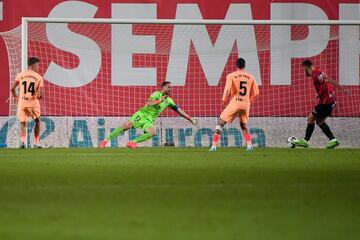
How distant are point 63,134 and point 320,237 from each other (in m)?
16.2

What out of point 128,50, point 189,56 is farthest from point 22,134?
point 189,56

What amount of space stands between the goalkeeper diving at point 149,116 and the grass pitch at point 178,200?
6.54 meters

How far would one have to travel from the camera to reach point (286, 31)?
22.2m

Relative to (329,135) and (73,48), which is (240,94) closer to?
(329,135)

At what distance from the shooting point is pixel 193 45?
22.2 meters

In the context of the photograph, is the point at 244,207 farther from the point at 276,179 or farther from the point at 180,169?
the point at 180,169

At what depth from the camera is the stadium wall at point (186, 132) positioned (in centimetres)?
2127

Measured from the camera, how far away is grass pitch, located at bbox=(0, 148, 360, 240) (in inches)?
223

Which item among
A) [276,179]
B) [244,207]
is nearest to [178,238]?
[244,207]

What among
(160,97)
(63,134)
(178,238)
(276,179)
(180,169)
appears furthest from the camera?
(63,134)

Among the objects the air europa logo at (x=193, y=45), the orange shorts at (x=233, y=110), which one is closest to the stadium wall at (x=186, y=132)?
the air europa logo at (x=193, y=45)

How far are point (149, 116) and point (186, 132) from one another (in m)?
2.11

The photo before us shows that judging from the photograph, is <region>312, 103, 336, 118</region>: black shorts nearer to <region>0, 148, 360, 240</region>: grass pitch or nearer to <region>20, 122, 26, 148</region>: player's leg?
<region>20, 122, 26, 148</region>: player's leg

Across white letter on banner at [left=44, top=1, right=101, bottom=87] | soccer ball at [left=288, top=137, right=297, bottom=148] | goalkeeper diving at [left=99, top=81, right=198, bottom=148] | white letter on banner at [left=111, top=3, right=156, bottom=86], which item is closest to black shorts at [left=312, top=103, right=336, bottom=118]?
soccer ball at [left=288, top=137, right=297, bottom=148]
